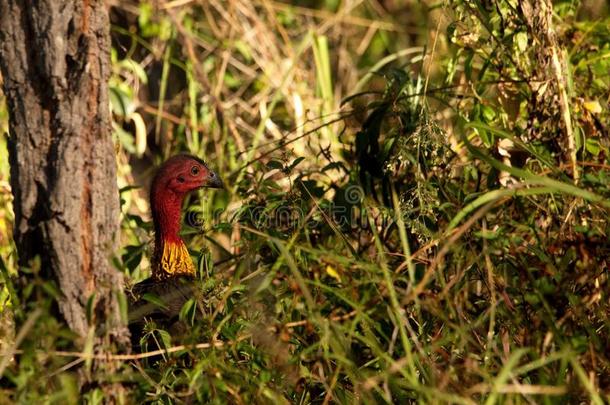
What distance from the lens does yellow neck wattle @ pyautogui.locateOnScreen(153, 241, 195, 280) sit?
3.69 m

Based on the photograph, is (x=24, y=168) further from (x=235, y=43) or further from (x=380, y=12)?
(x=380, y=12)

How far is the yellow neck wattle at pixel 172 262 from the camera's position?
369 cm

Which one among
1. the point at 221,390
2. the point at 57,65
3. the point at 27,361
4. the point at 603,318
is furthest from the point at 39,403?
the point at 603,318

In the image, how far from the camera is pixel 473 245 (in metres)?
3.05

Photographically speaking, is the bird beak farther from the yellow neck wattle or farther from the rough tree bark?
the rough tree bark

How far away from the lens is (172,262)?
3.71 meters

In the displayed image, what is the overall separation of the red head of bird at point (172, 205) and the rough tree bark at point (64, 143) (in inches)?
41.9

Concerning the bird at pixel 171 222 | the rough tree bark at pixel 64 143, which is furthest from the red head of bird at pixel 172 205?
the rough tree bark at pixel 64 143

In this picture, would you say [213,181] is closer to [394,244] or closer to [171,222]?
[171,222]

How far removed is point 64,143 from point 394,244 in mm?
1470

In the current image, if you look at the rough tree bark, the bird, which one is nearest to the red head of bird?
the bird

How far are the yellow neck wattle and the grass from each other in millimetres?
91

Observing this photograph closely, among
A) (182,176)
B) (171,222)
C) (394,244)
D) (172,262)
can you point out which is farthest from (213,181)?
(394,244)

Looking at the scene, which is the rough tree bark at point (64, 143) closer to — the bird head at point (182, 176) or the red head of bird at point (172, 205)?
the red head of bird at point (172, 205)
